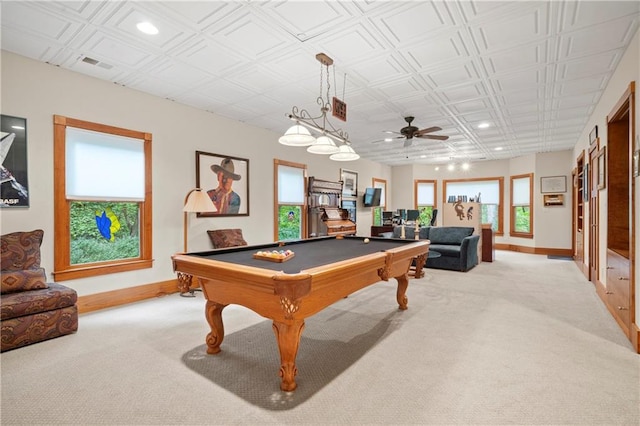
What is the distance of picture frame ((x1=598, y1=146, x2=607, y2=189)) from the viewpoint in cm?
382

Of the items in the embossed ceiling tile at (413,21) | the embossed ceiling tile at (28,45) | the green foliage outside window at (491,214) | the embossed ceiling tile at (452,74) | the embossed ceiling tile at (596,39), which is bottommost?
the green foliage outside window at (491,214)

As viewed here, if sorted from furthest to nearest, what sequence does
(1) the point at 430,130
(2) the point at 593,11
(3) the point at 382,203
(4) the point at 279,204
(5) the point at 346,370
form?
(3) the point at 382,203 → (4) the point at 279,204 → (1) the point at 430,130 → (2) the point at 593,11 → (5) the point at 346,370

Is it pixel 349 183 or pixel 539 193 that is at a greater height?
pixel 349 183

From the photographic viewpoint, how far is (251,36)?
9.48ft

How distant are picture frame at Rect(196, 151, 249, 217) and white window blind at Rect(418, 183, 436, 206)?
7059 mm

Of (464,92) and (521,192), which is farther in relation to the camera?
(521,192)

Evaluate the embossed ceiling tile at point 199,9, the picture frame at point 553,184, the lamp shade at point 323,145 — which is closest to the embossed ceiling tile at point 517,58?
the lamp shade at point 323,145

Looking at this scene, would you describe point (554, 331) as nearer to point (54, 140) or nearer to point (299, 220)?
point (299, 220)

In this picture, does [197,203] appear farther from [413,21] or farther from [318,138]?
[413,21]

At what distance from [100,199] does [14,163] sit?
856 mm

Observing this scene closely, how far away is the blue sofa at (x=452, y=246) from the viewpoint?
6047mm

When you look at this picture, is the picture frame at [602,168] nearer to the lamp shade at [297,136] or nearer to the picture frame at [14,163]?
the lamp shade at [297,136]

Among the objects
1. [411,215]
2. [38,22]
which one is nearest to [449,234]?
[411,215]

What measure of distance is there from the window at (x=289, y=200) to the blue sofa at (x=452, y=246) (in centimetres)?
223
